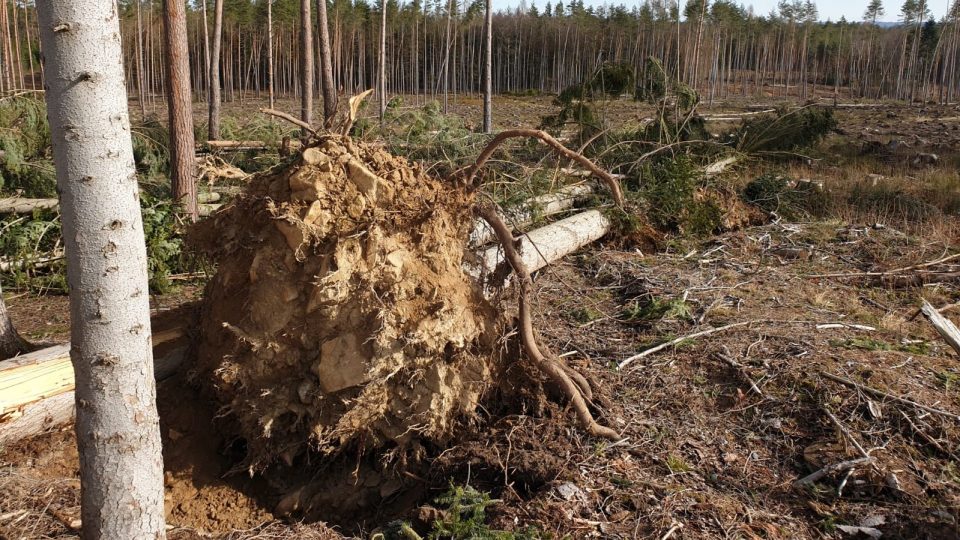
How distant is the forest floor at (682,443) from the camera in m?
3.43

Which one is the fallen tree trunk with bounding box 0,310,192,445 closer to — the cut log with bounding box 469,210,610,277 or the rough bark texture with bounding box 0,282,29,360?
the rough bark texture with bounding box 0,282,29,360

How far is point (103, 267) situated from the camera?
228 cm

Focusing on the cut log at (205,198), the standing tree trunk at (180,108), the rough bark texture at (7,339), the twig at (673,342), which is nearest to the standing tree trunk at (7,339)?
the rough bark texture at (7,339)

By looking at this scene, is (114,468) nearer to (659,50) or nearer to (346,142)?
(346,142)

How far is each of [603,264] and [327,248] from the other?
4.04m

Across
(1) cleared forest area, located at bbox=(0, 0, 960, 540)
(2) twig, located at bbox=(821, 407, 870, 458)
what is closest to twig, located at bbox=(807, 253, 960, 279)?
(1) cleared forest area, located at bbox=(0, 0, 960, 540)

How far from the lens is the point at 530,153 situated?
12242mm

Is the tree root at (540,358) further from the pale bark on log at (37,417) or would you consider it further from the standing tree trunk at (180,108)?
the standing tree trunk at (180,108)

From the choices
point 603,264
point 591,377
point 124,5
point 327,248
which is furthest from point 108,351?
point 124,5

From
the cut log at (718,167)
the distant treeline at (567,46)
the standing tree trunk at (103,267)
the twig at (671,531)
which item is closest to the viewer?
the standing tree trunk at (103,267)

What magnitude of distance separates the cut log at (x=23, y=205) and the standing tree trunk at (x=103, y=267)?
6.24m

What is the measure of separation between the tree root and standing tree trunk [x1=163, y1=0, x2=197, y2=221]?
4946mm

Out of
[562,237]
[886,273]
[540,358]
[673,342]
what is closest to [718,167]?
[886,273]

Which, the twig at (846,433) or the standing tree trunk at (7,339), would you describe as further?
the standing tree trunk at (7,339)
